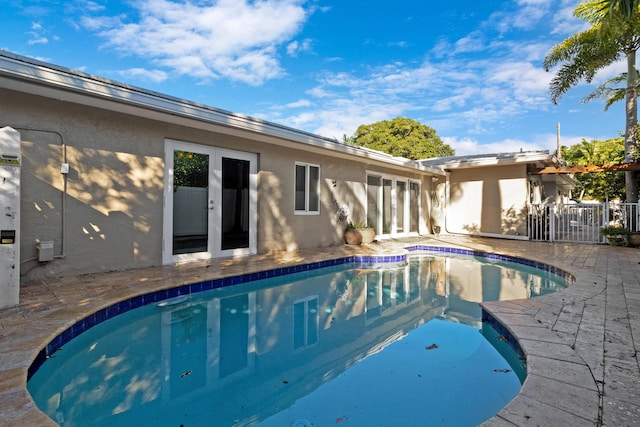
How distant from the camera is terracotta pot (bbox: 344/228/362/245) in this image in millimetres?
9370

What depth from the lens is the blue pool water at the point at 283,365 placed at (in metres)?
2.19

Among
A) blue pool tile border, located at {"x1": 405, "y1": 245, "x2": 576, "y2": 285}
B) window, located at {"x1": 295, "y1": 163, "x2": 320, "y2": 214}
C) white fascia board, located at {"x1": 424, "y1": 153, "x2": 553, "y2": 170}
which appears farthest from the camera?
white fascia board, located at {"x1": 424, "y1": 153, "x2": 553, "y2": 170}

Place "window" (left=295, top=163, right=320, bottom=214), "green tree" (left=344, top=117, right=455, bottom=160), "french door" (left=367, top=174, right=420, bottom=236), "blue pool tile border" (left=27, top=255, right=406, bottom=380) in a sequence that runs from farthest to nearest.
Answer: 1. "green tree" (left=344, top=117, right=455, bottom=160)
2. "french door" (left=367, top=174, right=420, bottom=236)
3. "window" (left=295, top=163, right=320, bottom=214)
4. "blue pool tile border" (left=27, top=255, right=406, bottom=380)

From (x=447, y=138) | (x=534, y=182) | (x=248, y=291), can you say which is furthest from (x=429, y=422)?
(x=447, y=138)

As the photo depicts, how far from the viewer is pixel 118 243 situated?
17.5ft

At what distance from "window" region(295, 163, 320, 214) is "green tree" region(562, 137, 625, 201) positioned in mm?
18063

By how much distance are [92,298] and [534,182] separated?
522 inches

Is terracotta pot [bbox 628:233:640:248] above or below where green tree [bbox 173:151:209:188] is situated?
below

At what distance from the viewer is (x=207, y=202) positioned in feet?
21.3

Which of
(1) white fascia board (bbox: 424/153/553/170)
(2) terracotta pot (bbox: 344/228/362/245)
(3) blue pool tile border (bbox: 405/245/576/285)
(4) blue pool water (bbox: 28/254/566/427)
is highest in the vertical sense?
(1) white fascia board (bbox: 424/153/553/170)

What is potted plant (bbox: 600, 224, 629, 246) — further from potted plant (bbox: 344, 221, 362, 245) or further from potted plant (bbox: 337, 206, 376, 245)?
potted plant (bbox: 344, 221, 362, 245)

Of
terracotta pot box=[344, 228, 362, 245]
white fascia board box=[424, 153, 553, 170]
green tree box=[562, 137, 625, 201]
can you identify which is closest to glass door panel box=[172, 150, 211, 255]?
terracotta pot box=[344, 228, 362, 245]

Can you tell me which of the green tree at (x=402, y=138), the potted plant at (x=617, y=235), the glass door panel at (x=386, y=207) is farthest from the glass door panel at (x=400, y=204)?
the green tree at (x=402, y=138)

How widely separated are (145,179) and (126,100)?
4.61ft
